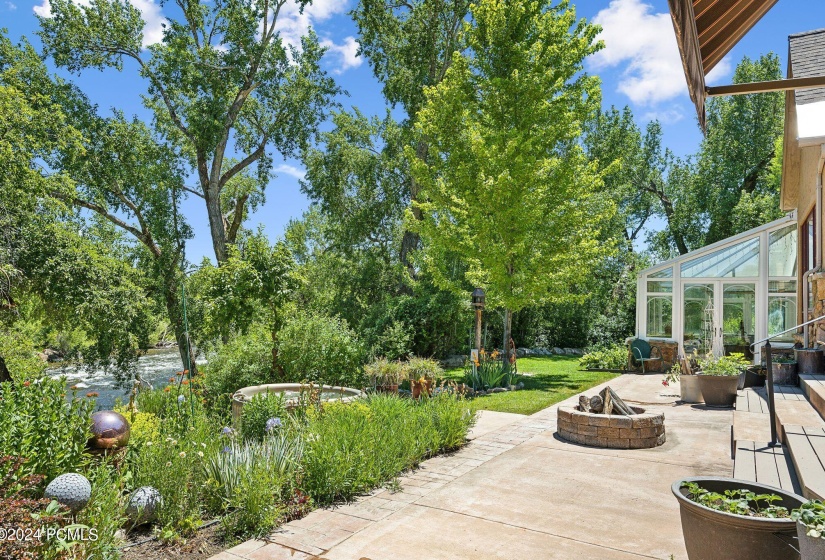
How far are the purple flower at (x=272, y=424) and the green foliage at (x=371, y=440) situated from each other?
35 cm

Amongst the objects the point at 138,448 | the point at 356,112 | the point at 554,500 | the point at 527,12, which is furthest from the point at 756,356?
the point at 356,112

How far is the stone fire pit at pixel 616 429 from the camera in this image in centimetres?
670

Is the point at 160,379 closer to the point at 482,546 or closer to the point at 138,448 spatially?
the point at 138,448

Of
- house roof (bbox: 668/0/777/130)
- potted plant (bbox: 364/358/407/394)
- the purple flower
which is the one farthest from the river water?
house roof (bbox: 668/0/777/130)

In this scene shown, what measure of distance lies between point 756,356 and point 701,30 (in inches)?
489

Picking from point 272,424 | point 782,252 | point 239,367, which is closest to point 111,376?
point 239,367

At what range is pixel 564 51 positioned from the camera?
13242 mm

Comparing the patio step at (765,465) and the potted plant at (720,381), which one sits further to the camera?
the potted plant at (720,381)

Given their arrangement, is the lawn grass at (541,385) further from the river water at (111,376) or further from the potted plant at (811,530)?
the river water at (111,376)

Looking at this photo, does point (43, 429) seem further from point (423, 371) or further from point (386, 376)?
point (423, 371)

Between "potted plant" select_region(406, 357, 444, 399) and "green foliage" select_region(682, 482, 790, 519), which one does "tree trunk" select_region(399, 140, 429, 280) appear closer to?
"potted plant" select_region(406, 357, 444, 399)

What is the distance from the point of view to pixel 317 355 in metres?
10.1

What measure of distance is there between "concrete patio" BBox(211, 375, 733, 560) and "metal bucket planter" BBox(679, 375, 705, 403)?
2.47 m

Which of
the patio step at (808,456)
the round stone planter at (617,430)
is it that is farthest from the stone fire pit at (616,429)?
the patio step at (808,456)
